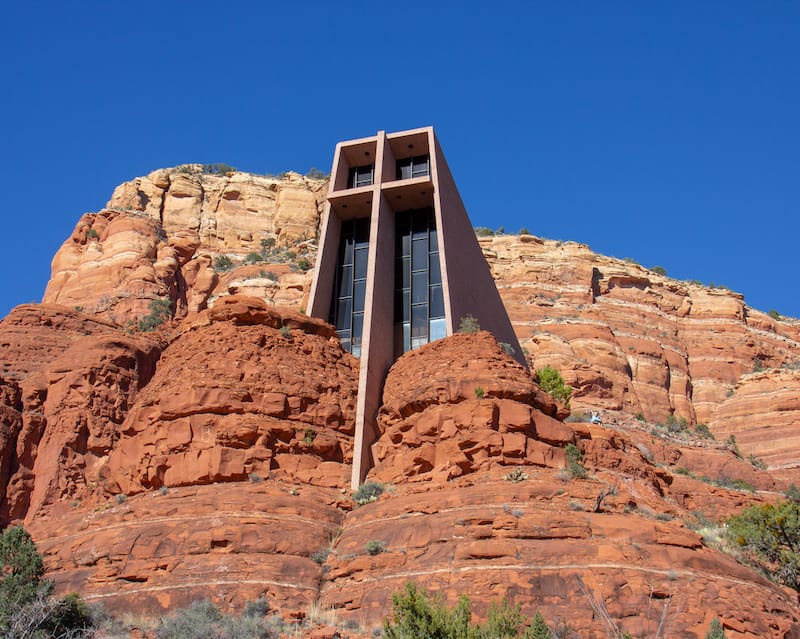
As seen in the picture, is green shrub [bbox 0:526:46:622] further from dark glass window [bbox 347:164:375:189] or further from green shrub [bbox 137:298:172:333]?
green shrub [bbox 137:298:172:333]

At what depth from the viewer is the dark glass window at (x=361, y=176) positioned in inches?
1371

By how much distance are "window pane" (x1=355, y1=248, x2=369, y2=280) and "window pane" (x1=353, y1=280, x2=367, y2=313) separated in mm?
245

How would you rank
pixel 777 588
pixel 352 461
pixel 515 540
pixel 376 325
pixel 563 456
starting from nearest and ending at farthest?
pixel 515 540 < pixel 777 588 < pixel 563 456 < pixel 352 461 < pixel 376 325

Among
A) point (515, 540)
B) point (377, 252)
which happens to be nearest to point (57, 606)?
point (515, 540)

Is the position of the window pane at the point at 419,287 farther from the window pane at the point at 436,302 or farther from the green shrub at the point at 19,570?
the green shrub at the point at 19,570

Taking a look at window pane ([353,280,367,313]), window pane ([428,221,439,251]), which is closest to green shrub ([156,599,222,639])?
window pane ([353,280,367,313])

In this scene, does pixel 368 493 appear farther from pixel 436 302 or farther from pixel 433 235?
pixel 433 235

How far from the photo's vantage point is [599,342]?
58938 millimetres

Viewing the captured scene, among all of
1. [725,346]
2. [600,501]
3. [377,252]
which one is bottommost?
[600,501]

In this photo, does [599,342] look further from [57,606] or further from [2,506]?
[57,606]

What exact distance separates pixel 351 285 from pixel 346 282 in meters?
0.28

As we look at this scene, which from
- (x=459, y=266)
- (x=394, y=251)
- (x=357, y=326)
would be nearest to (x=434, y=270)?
(x=459, y=266)

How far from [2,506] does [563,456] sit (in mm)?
14906

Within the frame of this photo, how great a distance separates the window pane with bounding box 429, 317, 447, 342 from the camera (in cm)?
3079
